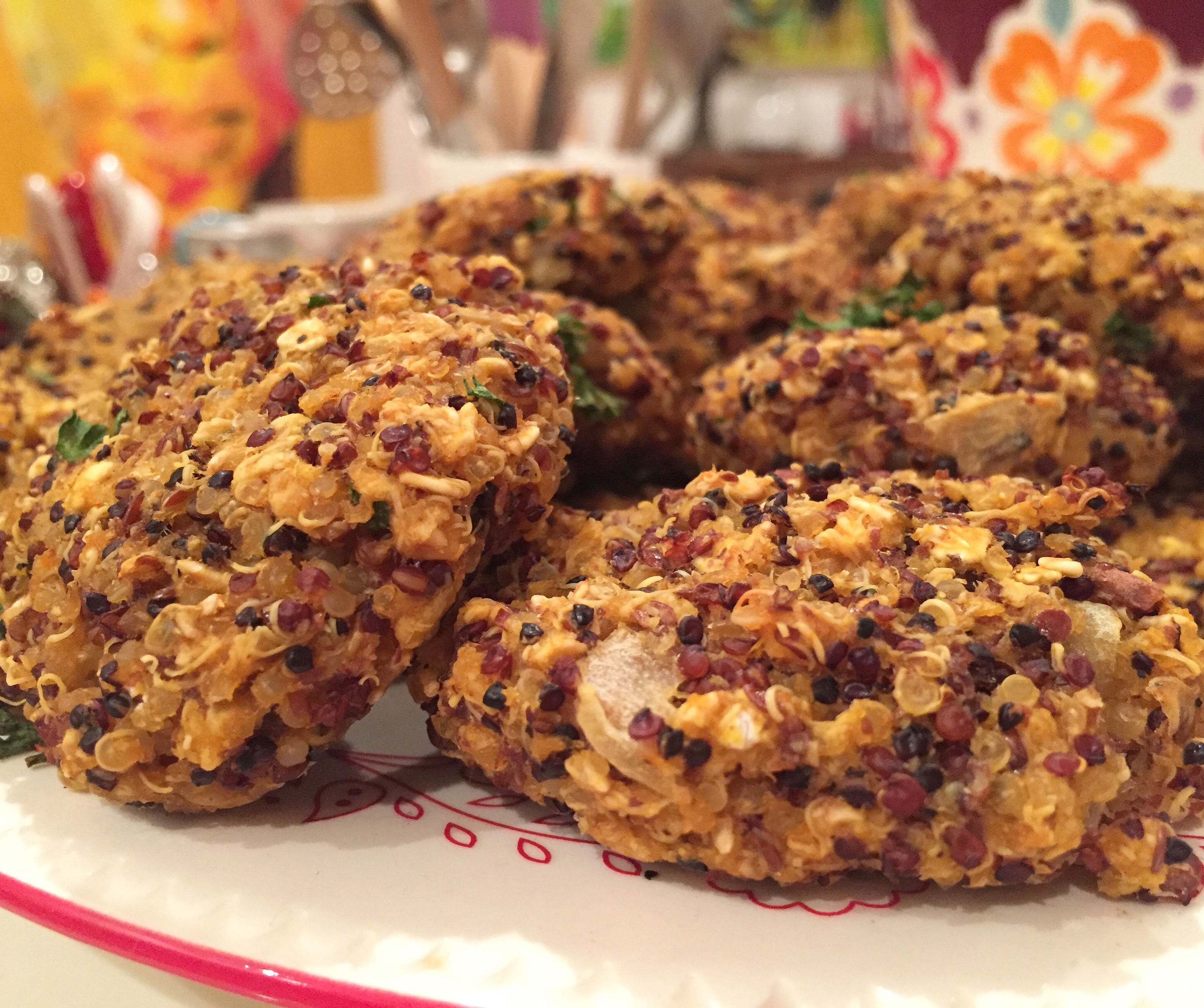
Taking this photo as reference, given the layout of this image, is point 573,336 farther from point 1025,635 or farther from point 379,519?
point 1025,635

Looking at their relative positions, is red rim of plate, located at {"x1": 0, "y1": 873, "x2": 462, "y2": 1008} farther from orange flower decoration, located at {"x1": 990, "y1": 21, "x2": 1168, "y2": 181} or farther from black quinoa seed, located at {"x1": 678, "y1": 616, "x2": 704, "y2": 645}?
orange flower decoration, located at {"x1": 990, "y1": 21, "x2": 1168, "y2": 181}

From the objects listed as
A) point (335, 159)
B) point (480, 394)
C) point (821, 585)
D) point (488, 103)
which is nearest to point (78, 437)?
point (480, 394)

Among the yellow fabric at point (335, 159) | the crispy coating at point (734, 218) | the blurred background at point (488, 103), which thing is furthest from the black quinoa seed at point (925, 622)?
the yellow fabric at point (335, 159)

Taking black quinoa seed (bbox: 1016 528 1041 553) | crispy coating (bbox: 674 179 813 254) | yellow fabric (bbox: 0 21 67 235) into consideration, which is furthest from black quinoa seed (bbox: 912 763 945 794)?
yellow fabric (bbox: 0 21 67 235)

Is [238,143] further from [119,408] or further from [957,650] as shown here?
[957,650]

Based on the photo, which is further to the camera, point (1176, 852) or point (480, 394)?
point (480, 394)

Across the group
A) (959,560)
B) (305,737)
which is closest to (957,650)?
(959,560)
